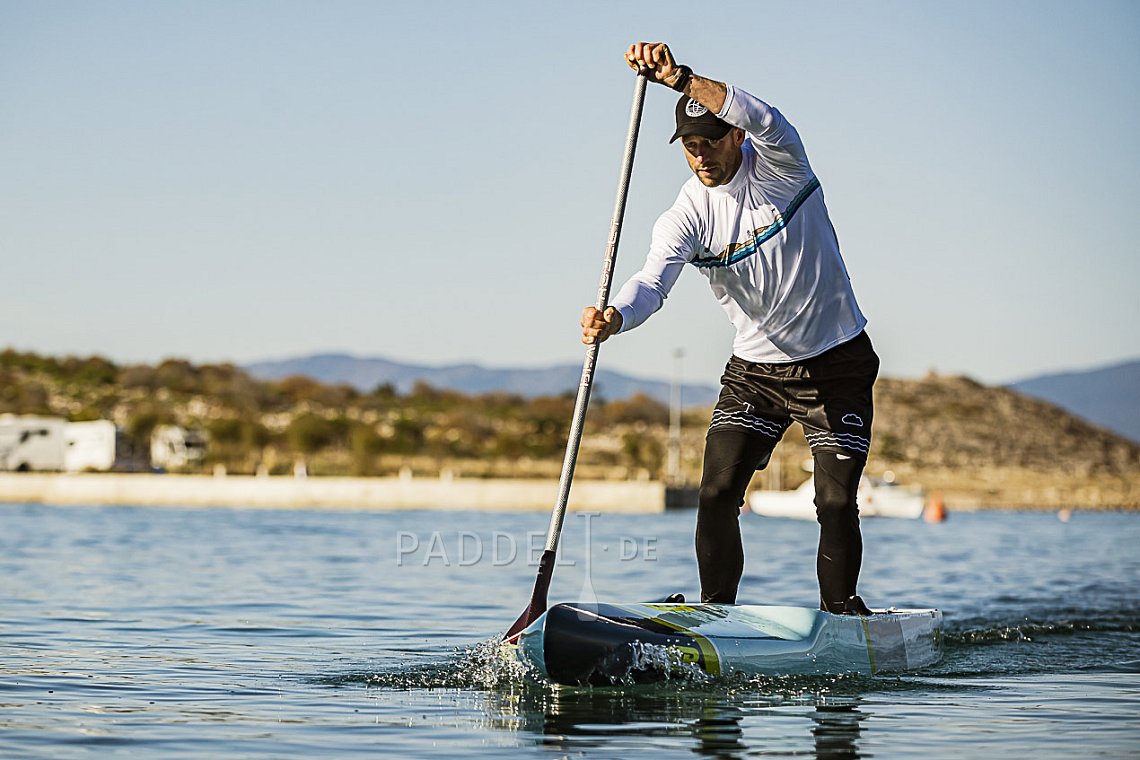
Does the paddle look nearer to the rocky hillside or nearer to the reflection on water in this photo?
the reflection on water

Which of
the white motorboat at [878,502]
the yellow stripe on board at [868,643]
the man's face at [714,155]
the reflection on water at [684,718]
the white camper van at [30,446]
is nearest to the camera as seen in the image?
the reflection on water at [684,718]

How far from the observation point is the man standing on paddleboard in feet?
22.4

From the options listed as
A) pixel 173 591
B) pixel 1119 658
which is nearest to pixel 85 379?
pixel 173 591

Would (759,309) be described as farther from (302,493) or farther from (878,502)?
(878,502)

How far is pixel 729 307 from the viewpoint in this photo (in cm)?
754

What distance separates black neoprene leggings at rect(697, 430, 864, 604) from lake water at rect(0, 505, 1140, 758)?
0.61 m

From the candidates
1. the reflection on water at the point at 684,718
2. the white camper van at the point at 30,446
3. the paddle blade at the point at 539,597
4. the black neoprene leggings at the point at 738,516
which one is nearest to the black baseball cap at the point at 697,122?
the black neoprene leggings at the point at 738,516

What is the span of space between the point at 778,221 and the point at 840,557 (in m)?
1.90

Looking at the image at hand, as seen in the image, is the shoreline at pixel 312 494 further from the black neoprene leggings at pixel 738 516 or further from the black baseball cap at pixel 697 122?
the black baseball cap at pixel 697 122

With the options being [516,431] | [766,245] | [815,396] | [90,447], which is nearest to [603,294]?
[766,245]

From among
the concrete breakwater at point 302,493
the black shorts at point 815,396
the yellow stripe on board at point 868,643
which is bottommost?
the concrete breakwater at point 302,493

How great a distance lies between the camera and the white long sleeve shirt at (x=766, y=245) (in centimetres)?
699

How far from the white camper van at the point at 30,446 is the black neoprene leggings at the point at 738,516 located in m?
69.3

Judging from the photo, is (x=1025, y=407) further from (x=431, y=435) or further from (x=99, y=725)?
(x=99, y=725)
